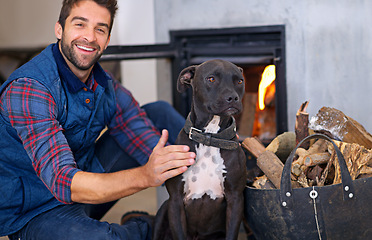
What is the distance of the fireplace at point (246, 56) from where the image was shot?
2633mm

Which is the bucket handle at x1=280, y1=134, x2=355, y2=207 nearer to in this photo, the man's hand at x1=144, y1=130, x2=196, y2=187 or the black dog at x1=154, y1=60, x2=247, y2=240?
the black dog at x1=154, y1=60, x2=247, y2=240

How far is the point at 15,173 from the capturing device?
5.89ft

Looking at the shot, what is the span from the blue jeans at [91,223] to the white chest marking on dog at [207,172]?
34 centimetres

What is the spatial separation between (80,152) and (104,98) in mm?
247

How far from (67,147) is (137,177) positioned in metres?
0.28

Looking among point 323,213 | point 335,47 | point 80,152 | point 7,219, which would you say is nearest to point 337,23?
point 335,47

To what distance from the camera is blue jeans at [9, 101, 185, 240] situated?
1.69m

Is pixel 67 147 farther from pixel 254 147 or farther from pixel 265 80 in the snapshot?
pixel 265 80

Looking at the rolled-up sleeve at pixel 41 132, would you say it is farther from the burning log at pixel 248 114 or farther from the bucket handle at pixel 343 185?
the burning log at pixel 248 114

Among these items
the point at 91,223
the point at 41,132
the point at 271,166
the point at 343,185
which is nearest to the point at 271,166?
the point at 271,166

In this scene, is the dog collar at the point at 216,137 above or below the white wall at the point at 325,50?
below

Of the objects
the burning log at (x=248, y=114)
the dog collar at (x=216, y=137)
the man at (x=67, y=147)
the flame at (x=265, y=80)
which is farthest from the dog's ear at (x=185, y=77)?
the burning log at (x=248, y=114)

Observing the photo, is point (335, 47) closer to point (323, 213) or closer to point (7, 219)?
point (323, 213)

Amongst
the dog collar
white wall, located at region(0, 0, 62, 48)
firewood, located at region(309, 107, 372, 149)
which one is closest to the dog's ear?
the dog collar
